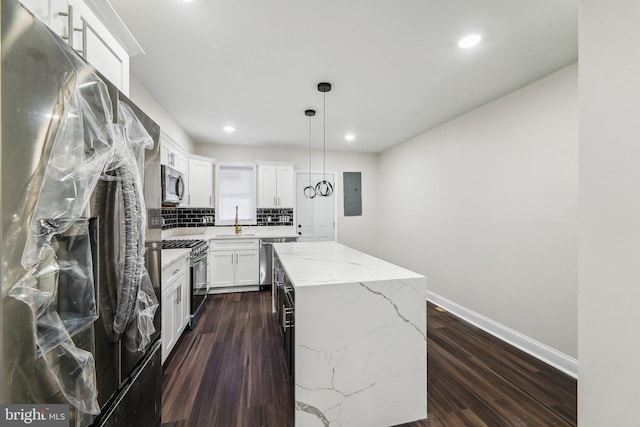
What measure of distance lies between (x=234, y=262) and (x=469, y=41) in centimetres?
398

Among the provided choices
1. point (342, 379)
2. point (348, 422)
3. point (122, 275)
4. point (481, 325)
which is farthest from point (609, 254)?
point (481, 325)

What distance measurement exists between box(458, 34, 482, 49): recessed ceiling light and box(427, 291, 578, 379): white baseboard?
2.68 metres

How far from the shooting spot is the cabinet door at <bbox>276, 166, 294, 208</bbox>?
15.4 ft

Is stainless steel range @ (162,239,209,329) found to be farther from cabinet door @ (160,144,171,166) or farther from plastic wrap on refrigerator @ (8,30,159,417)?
plastic wrap on refrigerator @ (8,30,159,417)

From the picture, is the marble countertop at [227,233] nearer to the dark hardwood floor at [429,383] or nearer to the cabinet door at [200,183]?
the cabinet door at [200,183]

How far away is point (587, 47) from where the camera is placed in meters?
0.94

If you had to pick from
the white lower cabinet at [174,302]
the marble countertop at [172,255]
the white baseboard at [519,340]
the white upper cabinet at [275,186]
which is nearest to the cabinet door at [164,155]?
the marble countertop at [172,255]

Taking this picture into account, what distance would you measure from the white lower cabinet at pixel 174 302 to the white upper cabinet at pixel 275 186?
221cm

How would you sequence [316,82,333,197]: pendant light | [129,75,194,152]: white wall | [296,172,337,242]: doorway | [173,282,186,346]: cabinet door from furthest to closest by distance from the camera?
[296,172,337,242]: doorway → [316,82,333,197]: pendant light → [129,75,194,152]: white wall → [173,282,186,346]: cabinet door

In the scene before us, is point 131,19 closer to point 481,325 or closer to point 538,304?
point 538,304

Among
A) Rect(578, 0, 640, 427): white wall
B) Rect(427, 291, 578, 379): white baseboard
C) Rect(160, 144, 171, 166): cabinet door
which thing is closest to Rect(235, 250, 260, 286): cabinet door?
Rect(160, 144, 171, 166): cabinet door

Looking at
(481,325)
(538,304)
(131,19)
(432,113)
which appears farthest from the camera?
(432,113)

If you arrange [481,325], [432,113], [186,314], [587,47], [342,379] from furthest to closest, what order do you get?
[432,113], [481,325], [186,314], [342,379], [587,47]

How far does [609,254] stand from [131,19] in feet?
9.34
